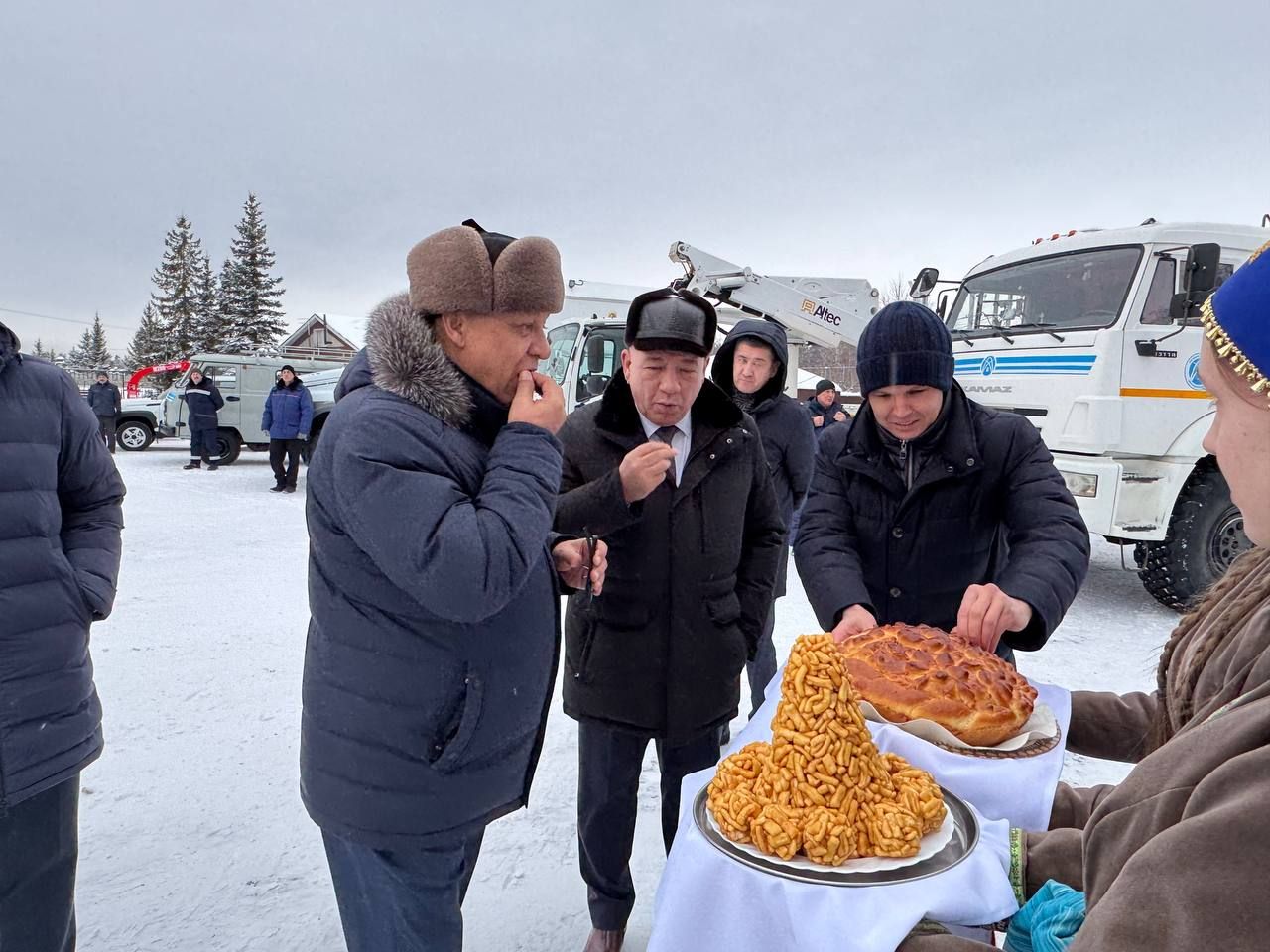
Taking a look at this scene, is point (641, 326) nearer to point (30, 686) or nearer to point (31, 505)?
point (31, 505)

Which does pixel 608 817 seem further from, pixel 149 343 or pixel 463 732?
pixel 149 343

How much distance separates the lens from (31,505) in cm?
198

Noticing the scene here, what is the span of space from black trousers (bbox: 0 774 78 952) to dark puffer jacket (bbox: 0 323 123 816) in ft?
0.19

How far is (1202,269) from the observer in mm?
5230

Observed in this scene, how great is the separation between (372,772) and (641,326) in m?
1.56

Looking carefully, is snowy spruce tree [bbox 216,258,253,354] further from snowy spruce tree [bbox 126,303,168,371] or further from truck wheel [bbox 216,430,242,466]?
truck wheel [bbox 216,430,242,466]

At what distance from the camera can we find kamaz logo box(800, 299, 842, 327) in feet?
35.4

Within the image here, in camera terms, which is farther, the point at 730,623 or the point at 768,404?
the point at 768,404

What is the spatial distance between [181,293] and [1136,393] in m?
47.6

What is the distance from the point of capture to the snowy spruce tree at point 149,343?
1693 inches

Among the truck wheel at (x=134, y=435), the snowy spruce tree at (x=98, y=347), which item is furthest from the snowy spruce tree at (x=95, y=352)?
the truck wheel at (x=134, y=435)

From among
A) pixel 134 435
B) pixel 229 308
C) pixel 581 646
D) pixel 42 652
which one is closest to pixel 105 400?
pixel 134 435

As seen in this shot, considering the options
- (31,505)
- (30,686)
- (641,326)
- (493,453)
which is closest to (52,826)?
(30,686)

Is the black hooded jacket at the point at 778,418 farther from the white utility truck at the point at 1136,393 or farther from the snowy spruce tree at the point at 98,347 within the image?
the snowy spruce tree at the point at 98,347
